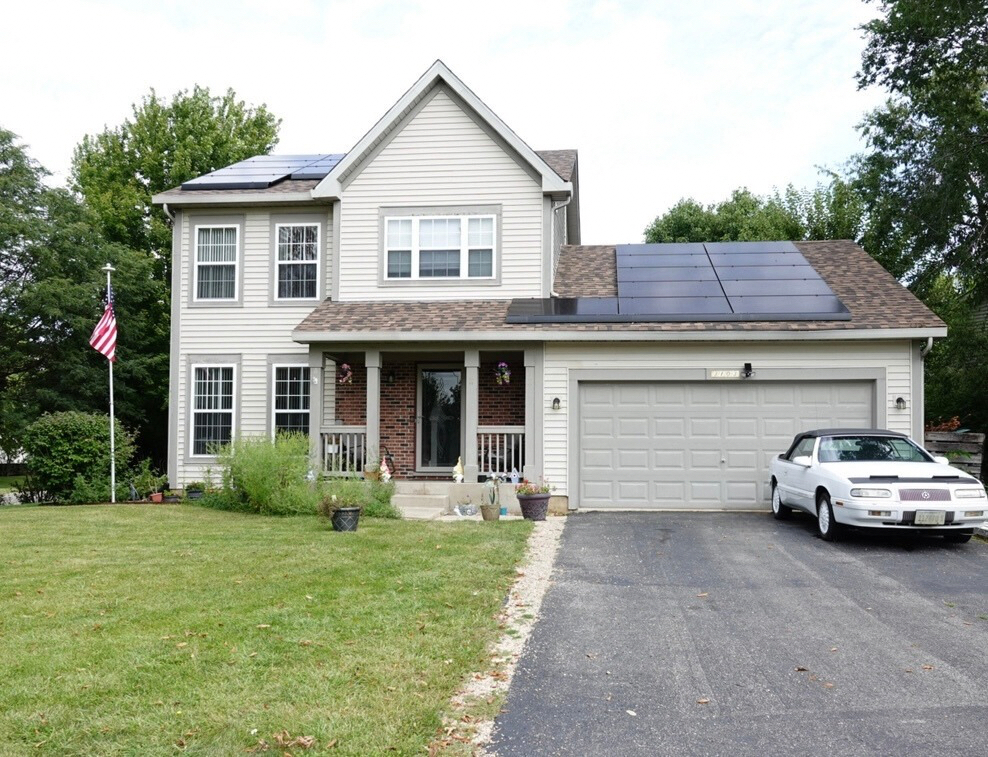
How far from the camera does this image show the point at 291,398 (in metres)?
16.5

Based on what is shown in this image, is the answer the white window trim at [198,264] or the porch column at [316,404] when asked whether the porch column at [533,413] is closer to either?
the porch column at [316,404]

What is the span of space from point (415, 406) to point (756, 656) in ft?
37.3

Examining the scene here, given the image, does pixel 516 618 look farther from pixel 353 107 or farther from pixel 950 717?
pixel 353 107

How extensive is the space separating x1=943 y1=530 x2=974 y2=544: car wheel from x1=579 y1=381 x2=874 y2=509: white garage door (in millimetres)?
3444

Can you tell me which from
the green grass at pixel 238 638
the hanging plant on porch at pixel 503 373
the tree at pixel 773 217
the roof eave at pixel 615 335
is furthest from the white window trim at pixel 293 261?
the tree at pixel 773 217

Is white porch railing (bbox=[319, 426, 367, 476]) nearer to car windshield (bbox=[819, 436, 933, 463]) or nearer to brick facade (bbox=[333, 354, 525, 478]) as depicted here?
brick facade (bbox=[333, 354, 525, 478])

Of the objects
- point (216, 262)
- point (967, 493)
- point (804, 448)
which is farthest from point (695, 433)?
point (216, 262)

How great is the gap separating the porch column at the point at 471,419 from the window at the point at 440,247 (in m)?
2.12

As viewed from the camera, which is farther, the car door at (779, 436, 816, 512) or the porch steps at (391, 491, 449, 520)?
the porch steps at (391, 491, 449, 520)

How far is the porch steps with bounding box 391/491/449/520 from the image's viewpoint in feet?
44.4

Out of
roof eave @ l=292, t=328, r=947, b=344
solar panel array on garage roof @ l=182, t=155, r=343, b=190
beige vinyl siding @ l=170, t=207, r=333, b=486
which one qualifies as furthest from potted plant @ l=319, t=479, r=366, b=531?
solar panel array on garage roof @ l=182, t=155, r=343, b=190

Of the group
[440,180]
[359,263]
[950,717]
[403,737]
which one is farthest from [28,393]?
[950,717]

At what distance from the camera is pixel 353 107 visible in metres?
28.0

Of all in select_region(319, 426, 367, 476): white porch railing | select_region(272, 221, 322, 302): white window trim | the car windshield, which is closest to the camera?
the car windshield
